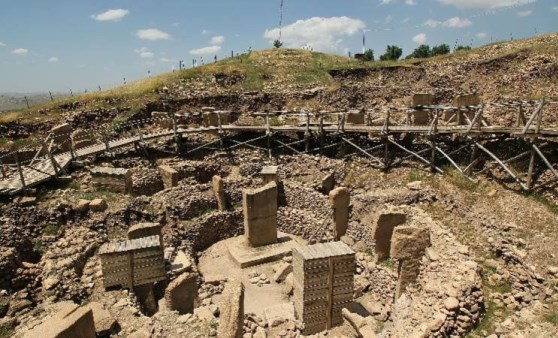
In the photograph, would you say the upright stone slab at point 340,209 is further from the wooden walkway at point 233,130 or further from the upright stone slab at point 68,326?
the upright stone slab at point 68,326

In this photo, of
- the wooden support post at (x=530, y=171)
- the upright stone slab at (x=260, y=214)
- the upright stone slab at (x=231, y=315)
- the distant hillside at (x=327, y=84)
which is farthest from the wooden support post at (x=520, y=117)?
the upright stone slab at (x=231, y=315)

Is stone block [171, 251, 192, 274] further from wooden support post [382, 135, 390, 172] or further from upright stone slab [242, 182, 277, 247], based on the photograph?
wooden support post [382, 135, 390, 172]

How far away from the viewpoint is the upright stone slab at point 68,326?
280 inches

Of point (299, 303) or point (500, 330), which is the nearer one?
point (500, 330)

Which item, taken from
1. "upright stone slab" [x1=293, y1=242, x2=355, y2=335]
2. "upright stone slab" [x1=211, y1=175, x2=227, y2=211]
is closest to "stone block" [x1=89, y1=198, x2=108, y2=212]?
"upright stone slab" [x1=211, y1=175, x2=227, y2=211]

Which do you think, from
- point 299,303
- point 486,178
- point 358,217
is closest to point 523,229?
point 486,178

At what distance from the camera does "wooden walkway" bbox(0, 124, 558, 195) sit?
1495 centimetres

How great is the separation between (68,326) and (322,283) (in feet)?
18.1

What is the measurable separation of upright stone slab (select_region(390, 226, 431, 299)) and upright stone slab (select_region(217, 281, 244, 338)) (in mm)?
4493

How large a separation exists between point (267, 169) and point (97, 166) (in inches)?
294

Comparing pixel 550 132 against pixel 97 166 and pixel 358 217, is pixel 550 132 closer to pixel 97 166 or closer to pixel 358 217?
pixel 358 217

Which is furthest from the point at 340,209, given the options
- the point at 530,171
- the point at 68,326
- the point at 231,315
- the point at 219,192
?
the point at 68,326

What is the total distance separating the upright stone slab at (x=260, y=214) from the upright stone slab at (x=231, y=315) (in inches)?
250

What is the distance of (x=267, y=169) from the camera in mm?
17328
